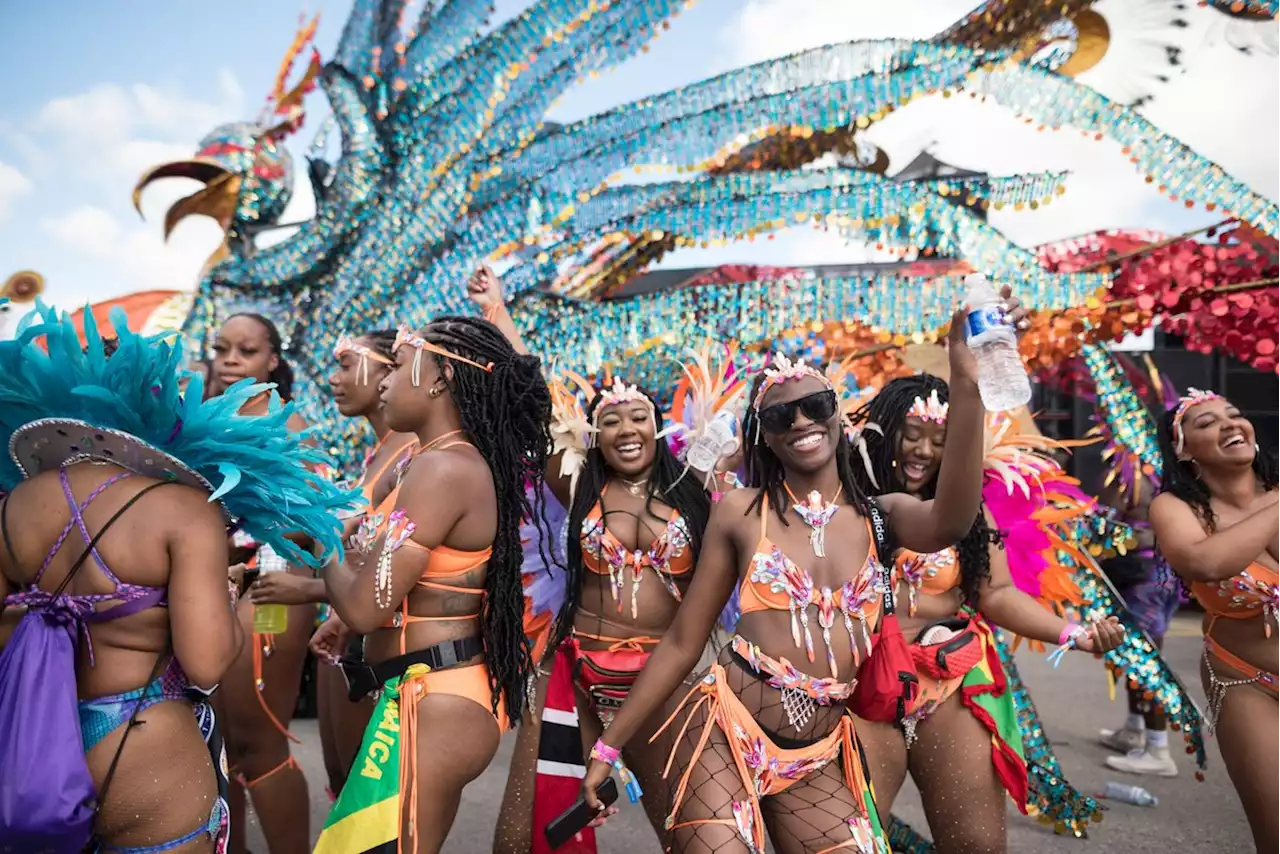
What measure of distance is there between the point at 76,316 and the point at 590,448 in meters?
4.54

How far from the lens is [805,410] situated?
2705 millimetres

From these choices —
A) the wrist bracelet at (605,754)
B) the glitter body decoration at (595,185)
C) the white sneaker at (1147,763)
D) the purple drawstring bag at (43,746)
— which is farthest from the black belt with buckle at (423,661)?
the white sneaker at (1147,763)

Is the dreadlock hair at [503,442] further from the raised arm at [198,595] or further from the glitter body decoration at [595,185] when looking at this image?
the glitter body decoration at [595,185]

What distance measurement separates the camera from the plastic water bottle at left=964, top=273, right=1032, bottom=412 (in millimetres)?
2123

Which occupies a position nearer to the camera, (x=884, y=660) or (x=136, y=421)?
(x=136, y=421)

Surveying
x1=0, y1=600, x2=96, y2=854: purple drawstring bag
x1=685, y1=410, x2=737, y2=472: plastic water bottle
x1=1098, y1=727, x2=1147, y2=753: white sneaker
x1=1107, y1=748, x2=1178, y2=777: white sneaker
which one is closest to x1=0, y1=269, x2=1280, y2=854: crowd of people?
x1=0, y1=600, x2=96, y2=854: purple drawstring bag

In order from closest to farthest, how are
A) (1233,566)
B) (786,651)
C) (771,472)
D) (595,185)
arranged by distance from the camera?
(786,651)
(771,472)
(1233,566)
(595,185)

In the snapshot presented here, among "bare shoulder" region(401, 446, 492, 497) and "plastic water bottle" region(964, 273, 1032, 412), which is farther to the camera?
"bare shoulder" region(401, 446, 492, 497)

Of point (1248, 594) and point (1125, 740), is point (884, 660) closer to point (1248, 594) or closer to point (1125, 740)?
point (1248, 594)

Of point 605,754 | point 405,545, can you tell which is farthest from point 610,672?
point 405,545

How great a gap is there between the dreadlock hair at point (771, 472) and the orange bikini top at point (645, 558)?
623mm

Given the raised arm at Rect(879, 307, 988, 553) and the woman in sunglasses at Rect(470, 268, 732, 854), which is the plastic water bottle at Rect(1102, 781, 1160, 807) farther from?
the raised arm at Rect(879, 307, 988, 553)

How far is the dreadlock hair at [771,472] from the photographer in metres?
2.76

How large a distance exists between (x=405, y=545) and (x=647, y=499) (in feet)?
4.31
